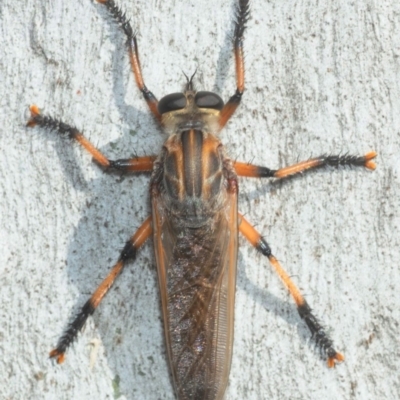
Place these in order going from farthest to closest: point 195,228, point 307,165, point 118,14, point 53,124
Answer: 1. point 118,14
2. point 53,124
3. point 307,165
4. point 195,228

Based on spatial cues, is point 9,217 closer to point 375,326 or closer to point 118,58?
point 118,58

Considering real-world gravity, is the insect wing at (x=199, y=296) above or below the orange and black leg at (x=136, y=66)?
below

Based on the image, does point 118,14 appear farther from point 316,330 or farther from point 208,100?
point 316,330

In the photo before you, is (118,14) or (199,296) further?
(118,14)

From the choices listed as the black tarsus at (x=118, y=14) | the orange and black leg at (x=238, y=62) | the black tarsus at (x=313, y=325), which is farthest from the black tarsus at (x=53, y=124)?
the black tarsus at (x=313, y=325)

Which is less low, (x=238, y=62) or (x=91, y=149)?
(x=238, y=62)

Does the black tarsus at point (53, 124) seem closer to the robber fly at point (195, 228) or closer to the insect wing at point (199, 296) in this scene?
the robber fly at point (195, 228)

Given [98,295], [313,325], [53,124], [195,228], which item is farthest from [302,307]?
[53,124]
